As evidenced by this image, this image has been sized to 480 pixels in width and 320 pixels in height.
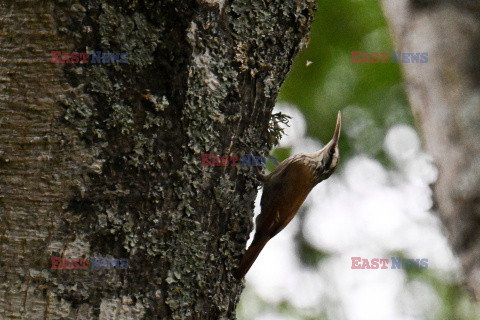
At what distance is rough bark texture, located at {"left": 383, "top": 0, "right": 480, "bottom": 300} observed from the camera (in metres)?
1.72

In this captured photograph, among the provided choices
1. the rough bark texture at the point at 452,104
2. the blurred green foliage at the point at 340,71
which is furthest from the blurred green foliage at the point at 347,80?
the rough bark texture at the point at 452,104

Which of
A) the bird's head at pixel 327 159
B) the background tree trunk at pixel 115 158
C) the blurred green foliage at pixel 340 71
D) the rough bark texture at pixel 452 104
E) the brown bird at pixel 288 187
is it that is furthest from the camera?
the blurred green foliage at pixel 340 71

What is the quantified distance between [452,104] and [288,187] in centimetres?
107

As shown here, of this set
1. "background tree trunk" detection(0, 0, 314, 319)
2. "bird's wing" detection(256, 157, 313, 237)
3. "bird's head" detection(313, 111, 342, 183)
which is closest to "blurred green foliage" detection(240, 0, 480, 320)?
"bird's head" detection(313, 111, 342, 183)

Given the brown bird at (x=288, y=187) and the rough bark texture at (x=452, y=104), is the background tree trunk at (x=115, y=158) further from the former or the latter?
the rough bark texture at (x=452, y=104)

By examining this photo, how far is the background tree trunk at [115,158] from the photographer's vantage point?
1230 millimetres

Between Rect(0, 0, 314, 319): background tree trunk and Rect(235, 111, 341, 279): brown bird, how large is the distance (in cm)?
71

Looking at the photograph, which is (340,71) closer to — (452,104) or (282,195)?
(282,195)

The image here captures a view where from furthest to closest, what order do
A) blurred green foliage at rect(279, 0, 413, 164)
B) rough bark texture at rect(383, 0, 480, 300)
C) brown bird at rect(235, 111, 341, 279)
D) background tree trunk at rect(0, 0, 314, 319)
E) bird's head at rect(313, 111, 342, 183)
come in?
blurred green foliage at rect(279, 0, 413, 164) → bird's head at rect(313, 111, 342, 183) → brown bird at rect(235, 111, 341, 279) → rough bark texture at rect(383, 0, 480, 300) → background tree trunk at rect(0, 0, 314, 319)

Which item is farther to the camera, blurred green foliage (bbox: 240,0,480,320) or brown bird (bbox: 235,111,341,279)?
blurred green foliage (bbox: 240,0,480,320)

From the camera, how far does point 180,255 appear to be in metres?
1.38

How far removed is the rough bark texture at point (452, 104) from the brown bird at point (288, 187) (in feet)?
2.34

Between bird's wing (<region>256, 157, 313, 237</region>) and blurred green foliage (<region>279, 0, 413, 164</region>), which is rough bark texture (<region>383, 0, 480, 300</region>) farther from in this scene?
blurred green foliage (<region>279, 0, 413, 164</region>)

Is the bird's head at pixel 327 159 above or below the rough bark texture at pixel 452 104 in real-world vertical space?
above
